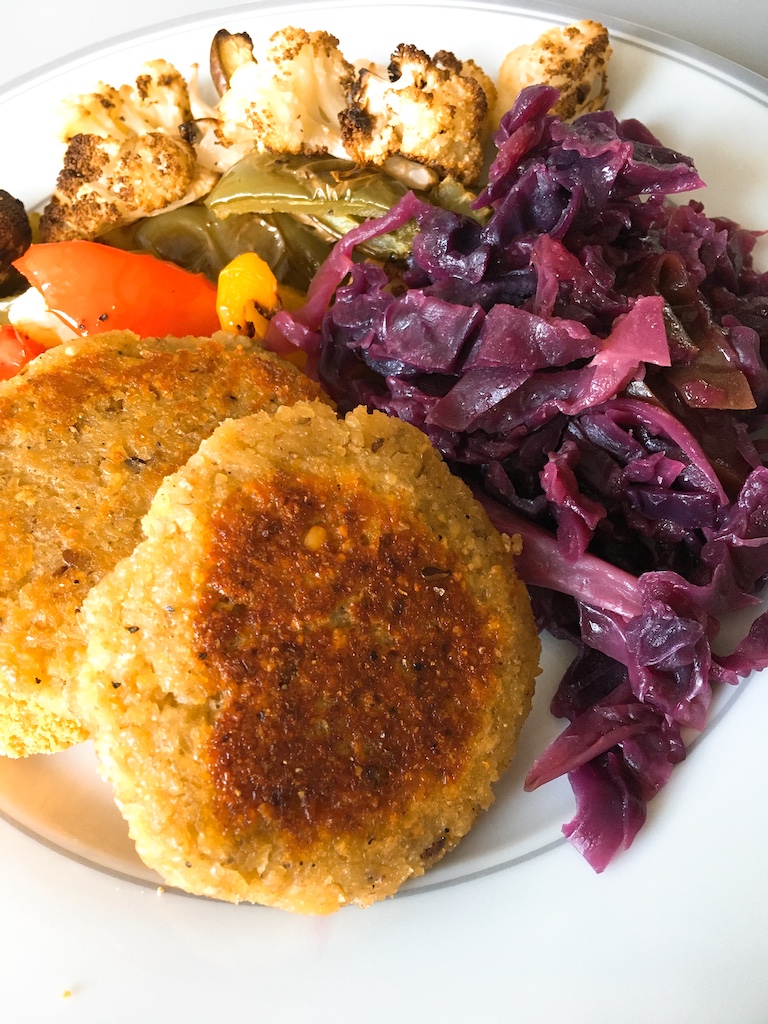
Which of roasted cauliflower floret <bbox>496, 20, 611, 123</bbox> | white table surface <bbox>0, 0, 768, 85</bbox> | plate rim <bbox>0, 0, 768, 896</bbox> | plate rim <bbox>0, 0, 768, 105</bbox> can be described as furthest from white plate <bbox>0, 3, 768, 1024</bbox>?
white table surface <bbox>0, 0, 768, 85</bbox>

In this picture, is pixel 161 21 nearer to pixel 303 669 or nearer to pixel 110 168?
pixel 110 168

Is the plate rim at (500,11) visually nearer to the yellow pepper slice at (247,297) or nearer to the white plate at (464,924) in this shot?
the yellow pepper slice at (247,297)

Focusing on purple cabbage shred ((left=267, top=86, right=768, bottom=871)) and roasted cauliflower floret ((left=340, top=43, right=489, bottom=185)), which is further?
roasted cauliflower floret ((left=340, top=43, right=489, bottom=185))

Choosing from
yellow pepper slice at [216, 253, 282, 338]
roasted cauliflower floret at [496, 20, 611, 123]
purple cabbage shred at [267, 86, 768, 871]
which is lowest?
yellow pepper slice at [216, 253, 282, 338]

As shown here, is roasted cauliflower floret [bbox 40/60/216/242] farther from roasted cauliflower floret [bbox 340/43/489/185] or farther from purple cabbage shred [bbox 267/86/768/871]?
purple cabbage shred [bbox 267/86/768/871]

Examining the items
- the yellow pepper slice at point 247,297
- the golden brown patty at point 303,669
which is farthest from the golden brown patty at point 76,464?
the yellow pepper slice at point 247,297
